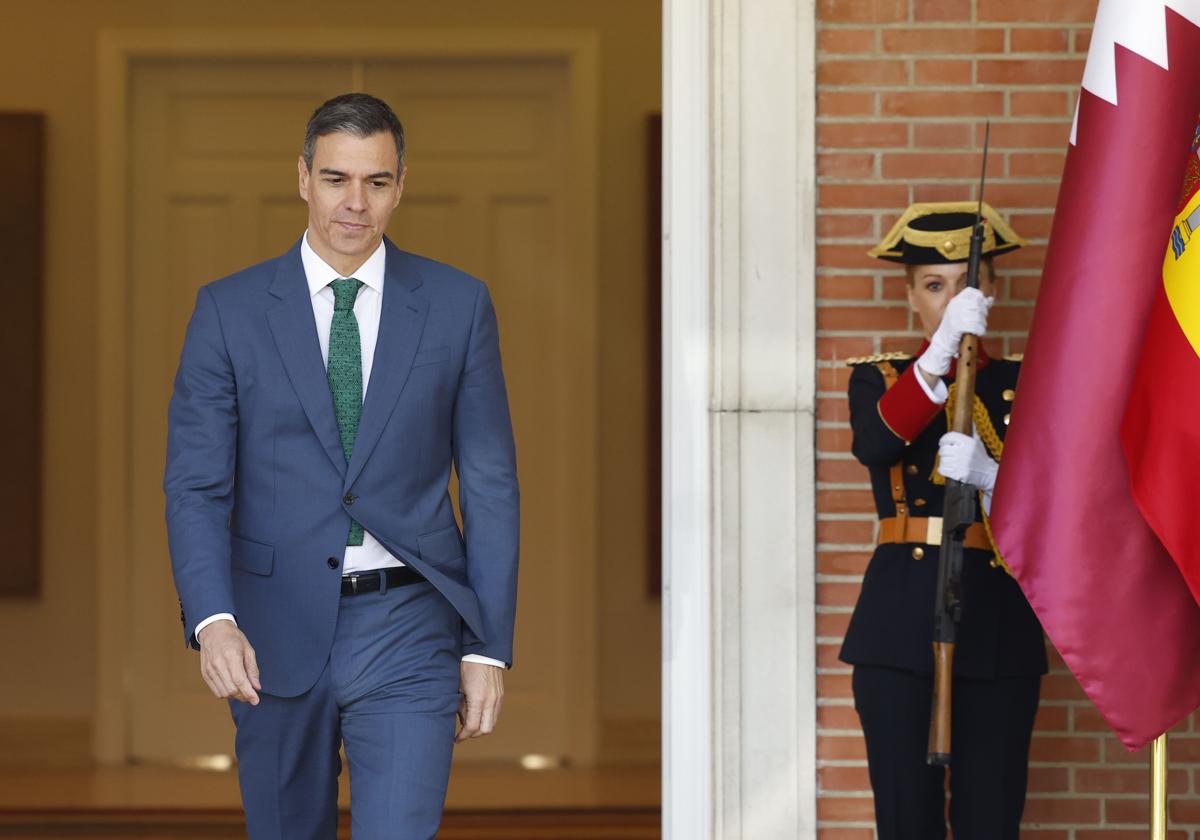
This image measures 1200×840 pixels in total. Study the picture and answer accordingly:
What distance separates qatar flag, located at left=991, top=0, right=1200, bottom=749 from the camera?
→ 3008 mm

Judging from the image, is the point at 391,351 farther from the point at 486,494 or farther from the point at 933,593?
the point at 933,593

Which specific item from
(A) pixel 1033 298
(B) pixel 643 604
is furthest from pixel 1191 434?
(B) pixel 643 604

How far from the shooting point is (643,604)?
6789mm

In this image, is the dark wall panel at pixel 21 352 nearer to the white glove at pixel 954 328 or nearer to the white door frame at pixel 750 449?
the white door frame at pixel 750 449

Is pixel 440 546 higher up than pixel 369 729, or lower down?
higher up

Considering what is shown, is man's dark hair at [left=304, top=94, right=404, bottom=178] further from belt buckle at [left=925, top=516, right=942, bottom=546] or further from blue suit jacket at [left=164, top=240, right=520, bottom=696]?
belt buckle at [left=925, top=516, right=942, bottom=546]

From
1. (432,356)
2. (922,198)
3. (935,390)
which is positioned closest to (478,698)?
(432,356)

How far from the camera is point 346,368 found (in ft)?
9.09

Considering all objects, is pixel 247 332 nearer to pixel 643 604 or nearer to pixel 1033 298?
pixel 1033 298

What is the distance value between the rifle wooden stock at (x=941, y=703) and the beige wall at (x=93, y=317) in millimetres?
3635

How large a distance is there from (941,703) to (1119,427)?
1.90ft

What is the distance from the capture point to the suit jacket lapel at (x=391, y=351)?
2.72m

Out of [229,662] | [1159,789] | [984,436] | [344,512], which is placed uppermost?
[984,436]

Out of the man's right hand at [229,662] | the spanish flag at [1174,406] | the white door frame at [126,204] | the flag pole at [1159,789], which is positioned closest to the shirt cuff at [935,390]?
the spanish flag at [1174,406]
